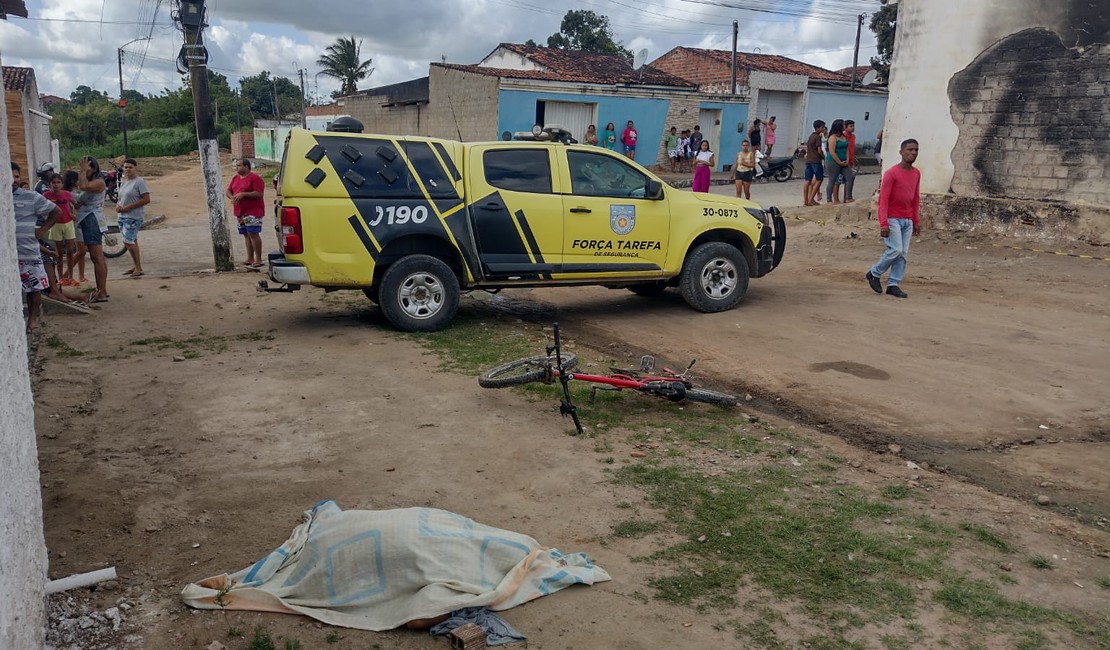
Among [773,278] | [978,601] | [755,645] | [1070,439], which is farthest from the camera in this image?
[773,278]

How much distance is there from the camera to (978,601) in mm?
3744

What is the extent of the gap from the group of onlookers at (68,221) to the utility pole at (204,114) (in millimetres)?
1013

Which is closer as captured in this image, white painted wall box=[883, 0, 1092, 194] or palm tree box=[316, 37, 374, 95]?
white painted wall box=[883, 0, 1092, 194]

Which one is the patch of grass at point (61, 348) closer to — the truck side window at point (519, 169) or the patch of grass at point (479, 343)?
the patch of grass at point (479, 343)

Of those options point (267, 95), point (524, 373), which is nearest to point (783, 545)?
point (524, 373)

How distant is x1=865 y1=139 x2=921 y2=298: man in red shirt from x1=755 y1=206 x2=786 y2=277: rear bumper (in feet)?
4.06

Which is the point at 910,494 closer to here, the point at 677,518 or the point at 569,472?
the point at 677,518

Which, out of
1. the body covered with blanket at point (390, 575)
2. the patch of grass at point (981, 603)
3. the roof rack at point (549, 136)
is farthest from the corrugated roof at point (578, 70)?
the patch of grass at point (981, 603)

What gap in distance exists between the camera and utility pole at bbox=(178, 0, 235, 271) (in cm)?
1217

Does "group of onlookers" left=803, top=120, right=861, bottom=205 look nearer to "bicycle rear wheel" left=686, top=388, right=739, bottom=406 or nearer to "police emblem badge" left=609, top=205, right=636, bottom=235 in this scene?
"police emblem badge" left=609, top=205, right=636, bottom=235

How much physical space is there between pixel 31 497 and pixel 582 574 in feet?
7.73

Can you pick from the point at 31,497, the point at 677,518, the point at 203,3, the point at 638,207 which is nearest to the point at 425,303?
the point at 638,207

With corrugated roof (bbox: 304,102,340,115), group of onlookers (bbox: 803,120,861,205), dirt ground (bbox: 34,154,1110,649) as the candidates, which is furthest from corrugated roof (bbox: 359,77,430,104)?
dirt ground (bbox: 34,154,1110,649)

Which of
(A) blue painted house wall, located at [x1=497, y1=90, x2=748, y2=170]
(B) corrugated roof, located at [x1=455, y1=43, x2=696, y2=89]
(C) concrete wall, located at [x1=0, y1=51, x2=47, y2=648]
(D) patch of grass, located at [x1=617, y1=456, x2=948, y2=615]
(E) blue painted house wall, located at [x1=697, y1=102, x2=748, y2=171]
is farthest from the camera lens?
(E) blue painted house wall, located at [x1=697, y1=102, x2=748, y2=171]
